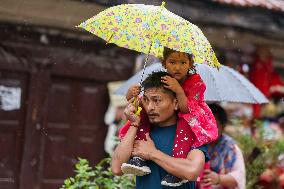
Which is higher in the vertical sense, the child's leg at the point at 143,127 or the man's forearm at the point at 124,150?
the child's leg at the point at 143,127

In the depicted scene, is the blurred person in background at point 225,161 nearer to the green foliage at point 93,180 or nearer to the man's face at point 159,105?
the green foliage at point 93,180

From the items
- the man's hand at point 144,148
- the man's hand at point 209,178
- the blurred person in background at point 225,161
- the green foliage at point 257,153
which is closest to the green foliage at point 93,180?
the man's hand at point 209,178

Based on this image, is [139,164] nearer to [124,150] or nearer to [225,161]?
[124,150]

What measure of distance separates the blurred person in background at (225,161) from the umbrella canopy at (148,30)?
67.1 inches

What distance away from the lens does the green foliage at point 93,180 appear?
5285 millimetres

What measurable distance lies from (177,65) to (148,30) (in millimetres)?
279

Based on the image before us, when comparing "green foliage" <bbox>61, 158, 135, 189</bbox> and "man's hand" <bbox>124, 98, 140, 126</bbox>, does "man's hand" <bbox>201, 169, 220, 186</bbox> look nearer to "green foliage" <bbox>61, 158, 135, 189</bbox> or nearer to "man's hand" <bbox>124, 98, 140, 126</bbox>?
"green foliage" <bbox>61, 158, 135, 189</bbox>

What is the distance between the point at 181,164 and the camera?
12.2ft

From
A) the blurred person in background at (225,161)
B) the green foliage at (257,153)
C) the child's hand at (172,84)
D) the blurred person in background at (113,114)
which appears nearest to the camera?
the child's hand at (172,84)

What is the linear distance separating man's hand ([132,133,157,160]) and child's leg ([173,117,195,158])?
0.47ft

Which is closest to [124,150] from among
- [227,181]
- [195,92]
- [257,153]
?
[195,92]

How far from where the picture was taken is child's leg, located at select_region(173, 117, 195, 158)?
387 cm

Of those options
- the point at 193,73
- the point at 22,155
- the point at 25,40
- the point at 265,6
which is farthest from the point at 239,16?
the point at 193,73

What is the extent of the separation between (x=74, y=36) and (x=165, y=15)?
506 cm
